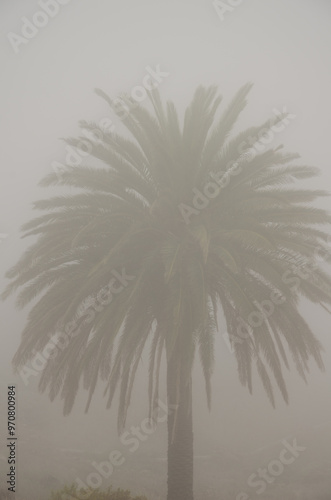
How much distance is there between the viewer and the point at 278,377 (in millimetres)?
10703

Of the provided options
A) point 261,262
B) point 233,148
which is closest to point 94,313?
point 261,262

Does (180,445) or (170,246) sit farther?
(180,445)

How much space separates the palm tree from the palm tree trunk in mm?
24

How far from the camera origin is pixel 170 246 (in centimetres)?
1020

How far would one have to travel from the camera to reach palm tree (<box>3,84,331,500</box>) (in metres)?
10.6

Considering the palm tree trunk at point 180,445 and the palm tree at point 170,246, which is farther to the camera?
the palm tree trunk at point 180,445

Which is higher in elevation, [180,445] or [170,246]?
[170,246]

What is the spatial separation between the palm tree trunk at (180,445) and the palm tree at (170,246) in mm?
24

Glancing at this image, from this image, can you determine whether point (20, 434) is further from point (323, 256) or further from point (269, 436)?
point (323, 256)

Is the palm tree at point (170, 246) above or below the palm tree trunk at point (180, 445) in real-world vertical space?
above

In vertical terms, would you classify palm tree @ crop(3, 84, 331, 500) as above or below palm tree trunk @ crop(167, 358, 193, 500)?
above

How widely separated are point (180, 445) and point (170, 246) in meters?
4.76

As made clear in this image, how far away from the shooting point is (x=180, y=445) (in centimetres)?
1102

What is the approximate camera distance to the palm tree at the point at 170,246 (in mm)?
10578
